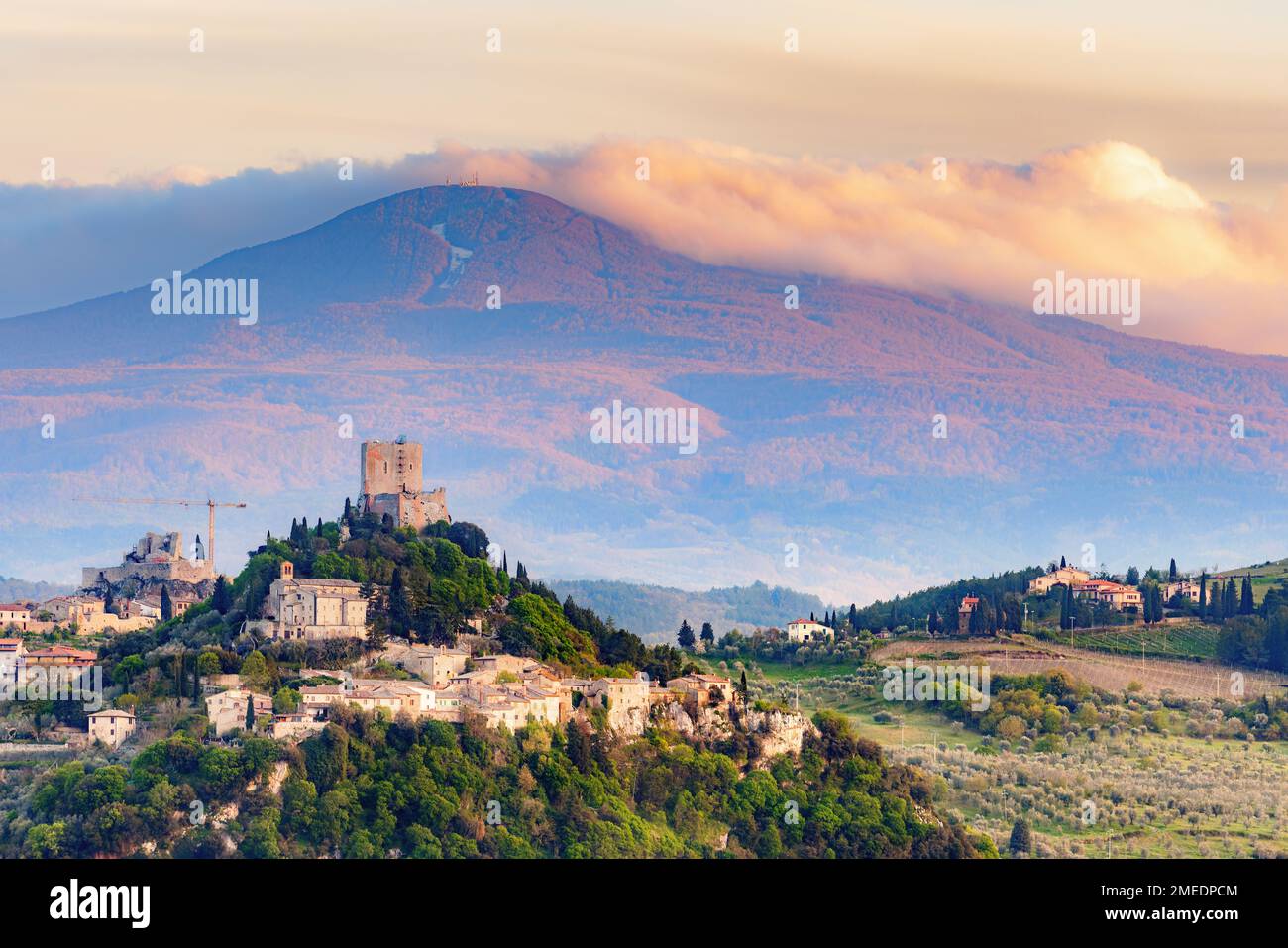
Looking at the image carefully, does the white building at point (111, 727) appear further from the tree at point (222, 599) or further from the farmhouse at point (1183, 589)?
the farmhouse at point (1183, 589)

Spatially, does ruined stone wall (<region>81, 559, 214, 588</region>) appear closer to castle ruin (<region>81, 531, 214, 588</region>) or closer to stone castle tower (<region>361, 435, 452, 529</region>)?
castle ruin (<region>81, 531, 214, 588</region>)

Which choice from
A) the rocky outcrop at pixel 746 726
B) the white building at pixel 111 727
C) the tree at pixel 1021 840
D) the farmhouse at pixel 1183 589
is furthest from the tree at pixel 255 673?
the farmhouse at pixel 1183 589

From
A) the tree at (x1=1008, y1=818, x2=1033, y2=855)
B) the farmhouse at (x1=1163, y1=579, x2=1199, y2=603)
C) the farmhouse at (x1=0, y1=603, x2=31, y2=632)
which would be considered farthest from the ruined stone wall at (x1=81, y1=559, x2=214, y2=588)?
the farmhouse at (x1=1163, y1=579, x2=1199, y2=603)
